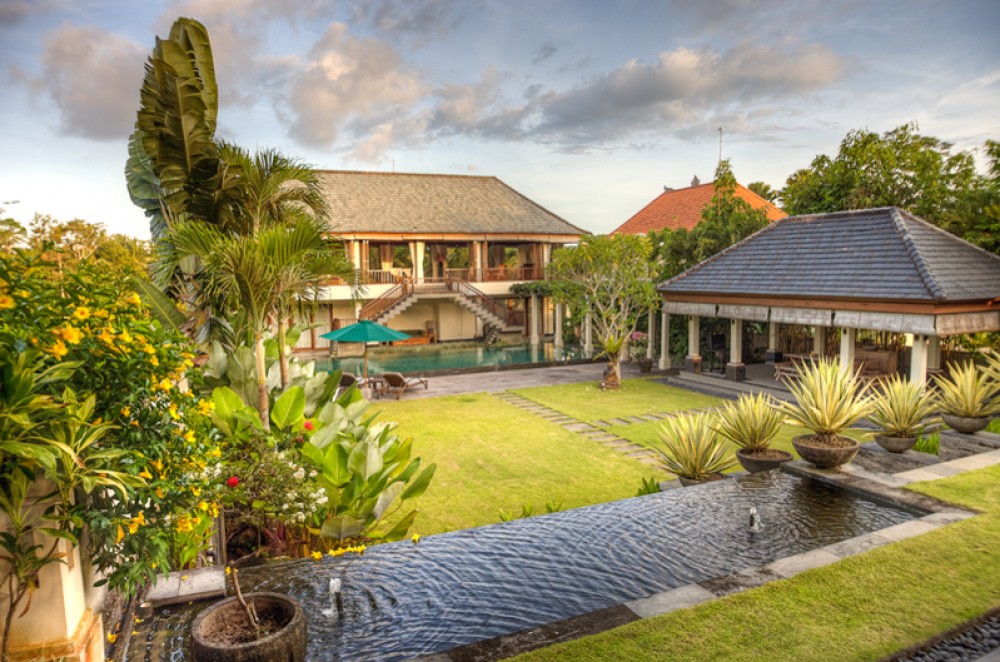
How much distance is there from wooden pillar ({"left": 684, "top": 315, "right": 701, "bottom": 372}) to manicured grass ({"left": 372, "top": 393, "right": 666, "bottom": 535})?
21.6 feet

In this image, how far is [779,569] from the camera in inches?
192

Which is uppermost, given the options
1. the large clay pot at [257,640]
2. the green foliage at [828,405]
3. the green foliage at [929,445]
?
the green foliage at [828,405]

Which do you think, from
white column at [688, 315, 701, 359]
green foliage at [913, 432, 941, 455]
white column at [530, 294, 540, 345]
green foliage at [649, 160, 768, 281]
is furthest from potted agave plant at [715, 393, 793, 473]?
white column at [530, 294, 540, 345]

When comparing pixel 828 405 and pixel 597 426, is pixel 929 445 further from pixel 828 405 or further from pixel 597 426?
pixel 597 426

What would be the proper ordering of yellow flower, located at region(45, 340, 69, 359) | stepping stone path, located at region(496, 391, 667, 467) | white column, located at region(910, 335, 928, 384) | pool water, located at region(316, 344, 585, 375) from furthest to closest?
pool water, located at region(316, 344, 585, 375)
white column, located at region(910, 335, 928, 384)
stepping stone path, located at region(496, 391, 667, 467)
yellow flower, located at region(45, 340, 69, 359)

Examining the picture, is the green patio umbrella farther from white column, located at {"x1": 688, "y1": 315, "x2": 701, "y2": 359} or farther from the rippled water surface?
the rippled water surface

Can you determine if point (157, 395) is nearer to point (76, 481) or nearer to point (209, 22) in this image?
point (76, 481)

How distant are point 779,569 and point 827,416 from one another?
3.57m

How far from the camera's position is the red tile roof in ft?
99.3

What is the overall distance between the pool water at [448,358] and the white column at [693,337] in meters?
4.79

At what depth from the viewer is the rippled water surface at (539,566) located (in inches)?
162

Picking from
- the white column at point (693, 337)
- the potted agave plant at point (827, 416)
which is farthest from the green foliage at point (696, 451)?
the white column at point (693, 337)

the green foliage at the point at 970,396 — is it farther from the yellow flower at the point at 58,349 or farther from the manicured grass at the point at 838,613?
the yellow flower at the point at 58,349

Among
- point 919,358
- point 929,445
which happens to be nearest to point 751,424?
point 929,445
